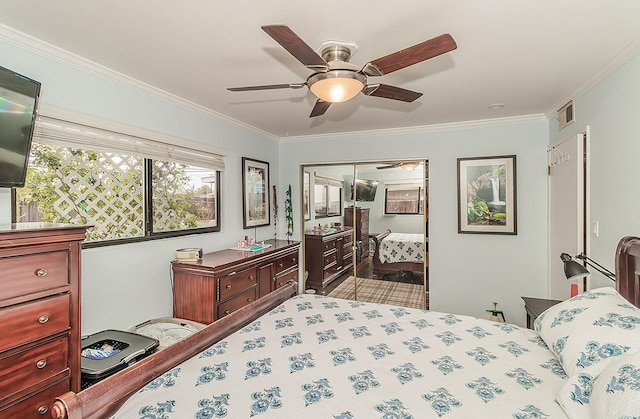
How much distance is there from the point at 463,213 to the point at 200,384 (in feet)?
11.2

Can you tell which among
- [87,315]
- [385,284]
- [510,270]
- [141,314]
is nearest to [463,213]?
[510,270]

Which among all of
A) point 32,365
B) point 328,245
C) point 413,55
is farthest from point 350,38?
point 328,245

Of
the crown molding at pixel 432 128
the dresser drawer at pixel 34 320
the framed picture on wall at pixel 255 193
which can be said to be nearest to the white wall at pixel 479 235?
the crown molding at pixel 432 128

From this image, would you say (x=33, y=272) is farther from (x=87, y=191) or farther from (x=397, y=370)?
(x=397, y=370)

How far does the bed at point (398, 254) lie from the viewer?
409 centimetres

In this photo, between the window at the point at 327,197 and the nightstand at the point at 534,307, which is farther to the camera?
the window at the point at 327,197

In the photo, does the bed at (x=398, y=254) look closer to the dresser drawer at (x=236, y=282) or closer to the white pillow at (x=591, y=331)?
the dresser drawer at (x=236, y=282)

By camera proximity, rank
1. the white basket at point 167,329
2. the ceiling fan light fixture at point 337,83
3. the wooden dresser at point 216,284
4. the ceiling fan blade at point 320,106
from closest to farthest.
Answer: the ceiling fan light fixture at point 337,83
the ceiling fan blade at point 320,106
the white basket at point 167,329
the wooden dresser at point 216,284

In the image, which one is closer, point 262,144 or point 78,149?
point 78,149

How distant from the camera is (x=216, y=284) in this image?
271 cm

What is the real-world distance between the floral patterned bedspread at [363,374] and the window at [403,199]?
226 centimetres

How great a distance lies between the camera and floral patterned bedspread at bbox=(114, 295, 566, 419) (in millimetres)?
1135

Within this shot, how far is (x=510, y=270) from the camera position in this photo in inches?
143

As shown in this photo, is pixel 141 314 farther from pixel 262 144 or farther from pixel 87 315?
pixel 262 144
